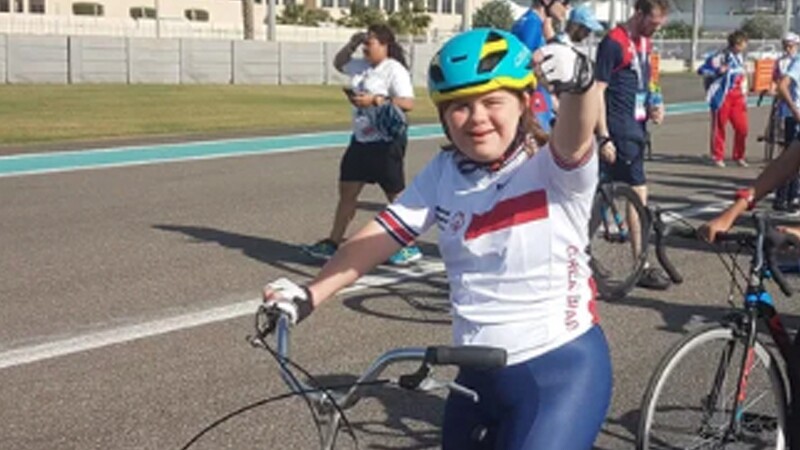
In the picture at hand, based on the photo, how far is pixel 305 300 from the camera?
270 centimetres

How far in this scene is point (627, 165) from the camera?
26.6 feet

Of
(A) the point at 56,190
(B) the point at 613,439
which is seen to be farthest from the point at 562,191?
(A) the point at 56,190

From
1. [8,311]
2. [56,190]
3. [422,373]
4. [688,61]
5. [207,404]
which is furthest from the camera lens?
[688,61]

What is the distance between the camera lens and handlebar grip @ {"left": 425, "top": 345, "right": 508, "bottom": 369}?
2.31 m

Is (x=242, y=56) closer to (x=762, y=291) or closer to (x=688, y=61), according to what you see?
(x=762, y=291)

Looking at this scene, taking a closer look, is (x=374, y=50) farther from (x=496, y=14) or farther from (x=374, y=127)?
(x=496, y=14)

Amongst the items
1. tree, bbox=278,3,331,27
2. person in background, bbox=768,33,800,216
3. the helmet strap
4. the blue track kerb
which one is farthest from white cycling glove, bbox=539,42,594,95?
tree, bbox=278,3,331,27

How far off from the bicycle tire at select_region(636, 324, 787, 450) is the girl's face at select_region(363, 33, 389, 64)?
4882mm

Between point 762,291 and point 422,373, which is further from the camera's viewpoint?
point 762,291

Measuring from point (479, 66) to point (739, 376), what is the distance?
1975mm

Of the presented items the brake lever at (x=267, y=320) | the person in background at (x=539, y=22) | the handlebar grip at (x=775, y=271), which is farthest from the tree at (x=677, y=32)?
the brake lever at (x=267, y=320)

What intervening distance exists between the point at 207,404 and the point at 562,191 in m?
3.03

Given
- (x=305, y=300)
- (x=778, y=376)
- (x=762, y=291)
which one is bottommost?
(x=778, y=376)

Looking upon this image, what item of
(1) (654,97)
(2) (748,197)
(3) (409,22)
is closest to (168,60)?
(1) (654,97)
